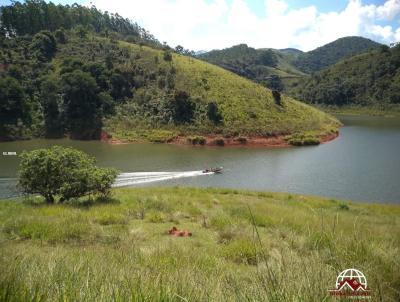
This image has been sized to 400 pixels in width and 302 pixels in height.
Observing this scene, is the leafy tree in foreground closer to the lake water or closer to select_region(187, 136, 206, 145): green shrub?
the lake water

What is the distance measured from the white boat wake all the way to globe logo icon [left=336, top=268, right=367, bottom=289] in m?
32.6

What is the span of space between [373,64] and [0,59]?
14158cm

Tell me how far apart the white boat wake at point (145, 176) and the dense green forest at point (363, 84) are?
127m

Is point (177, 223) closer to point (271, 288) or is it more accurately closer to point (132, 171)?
point (271, 288)

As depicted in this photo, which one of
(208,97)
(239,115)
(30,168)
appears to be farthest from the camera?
(208,97)

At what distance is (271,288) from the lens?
3451mm

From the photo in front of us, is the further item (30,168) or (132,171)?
(132,171)

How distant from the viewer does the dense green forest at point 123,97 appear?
220ft

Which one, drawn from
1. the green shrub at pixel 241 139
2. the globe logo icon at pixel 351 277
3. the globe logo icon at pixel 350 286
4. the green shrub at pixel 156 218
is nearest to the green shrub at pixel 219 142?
the green shrub at pixel 241 139

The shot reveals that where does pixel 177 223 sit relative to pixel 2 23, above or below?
below

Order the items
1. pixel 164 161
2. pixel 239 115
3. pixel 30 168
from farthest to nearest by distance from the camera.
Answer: pixel 239 115 < pixel 164 161 < pixel 30 168

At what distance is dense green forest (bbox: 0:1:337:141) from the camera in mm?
67125

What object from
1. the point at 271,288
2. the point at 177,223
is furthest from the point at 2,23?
the point at 271,288

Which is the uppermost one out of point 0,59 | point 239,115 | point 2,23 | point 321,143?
point 2,23
